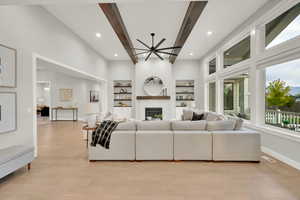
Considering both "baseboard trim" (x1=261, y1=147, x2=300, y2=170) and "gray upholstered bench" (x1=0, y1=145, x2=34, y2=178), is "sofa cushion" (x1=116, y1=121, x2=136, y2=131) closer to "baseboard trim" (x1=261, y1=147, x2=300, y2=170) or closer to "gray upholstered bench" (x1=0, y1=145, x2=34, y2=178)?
"gray upholstered bench" (x1=0, y1=145, x2=34, y2=178)

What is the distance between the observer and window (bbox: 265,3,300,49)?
3.37 m

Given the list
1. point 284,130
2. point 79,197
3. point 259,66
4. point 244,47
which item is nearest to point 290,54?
point 259,66

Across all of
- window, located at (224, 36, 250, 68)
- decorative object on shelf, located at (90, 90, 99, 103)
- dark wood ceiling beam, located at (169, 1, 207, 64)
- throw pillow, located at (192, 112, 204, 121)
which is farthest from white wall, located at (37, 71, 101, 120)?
window, located at (224, 36, 250, 68)

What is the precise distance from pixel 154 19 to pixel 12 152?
4342 millimetres

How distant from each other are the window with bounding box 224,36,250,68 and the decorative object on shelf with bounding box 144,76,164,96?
3558 mm

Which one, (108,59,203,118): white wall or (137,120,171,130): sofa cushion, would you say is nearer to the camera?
(137,120,171,130): sofa cushion

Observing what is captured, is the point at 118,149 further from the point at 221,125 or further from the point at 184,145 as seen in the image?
the point at 221,125

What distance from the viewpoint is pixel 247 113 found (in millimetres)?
5188

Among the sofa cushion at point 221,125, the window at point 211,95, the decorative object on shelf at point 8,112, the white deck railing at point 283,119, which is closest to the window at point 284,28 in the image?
the white deck railing at point 283,119

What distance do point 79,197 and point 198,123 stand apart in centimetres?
256

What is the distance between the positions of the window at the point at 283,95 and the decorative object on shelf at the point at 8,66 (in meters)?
5.47

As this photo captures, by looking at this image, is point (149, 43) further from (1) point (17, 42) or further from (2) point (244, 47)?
(1) point (17, 42)

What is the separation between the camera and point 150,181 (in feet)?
9.09

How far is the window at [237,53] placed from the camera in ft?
16.6
